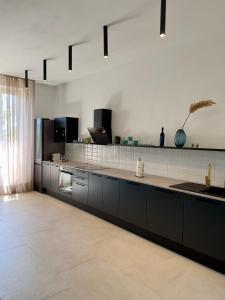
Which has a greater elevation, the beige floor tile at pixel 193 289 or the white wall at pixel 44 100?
the white wall at pixel 44 100

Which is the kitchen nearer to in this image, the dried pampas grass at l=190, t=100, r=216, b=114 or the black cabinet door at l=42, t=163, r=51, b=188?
the dried pampas grass at l=190, t=100, r=216, b=114

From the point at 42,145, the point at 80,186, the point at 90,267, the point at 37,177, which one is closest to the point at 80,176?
the point at 80,186

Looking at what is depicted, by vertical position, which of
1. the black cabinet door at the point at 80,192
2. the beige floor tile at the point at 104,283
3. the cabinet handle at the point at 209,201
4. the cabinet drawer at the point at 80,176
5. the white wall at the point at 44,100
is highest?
the white wall at the point at 44,100

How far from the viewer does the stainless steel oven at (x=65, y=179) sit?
15.8 feet

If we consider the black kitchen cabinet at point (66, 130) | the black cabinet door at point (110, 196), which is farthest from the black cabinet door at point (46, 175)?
the black cabinet door at point (110, 196)

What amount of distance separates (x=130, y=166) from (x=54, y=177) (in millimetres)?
1970

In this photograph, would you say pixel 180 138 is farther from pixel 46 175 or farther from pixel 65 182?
pixel 46 175

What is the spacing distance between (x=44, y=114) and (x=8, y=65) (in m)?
1.89

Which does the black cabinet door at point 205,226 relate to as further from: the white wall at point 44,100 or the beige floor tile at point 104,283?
the white wall at point 44,100

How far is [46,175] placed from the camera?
5.55 metres

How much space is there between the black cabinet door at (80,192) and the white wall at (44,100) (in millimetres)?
2554

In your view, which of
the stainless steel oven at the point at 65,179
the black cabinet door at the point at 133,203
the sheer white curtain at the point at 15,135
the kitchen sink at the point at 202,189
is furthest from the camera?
the sheer white curtain at the point at 15,135

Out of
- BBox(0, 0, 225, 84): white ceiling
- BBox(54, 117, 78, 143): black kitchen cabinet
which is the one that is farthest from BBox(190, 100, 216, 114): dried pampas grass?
BBox(54, 117, 78, 143): black kitchen cabinet

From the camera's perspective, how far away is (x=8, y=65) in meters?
4.50
